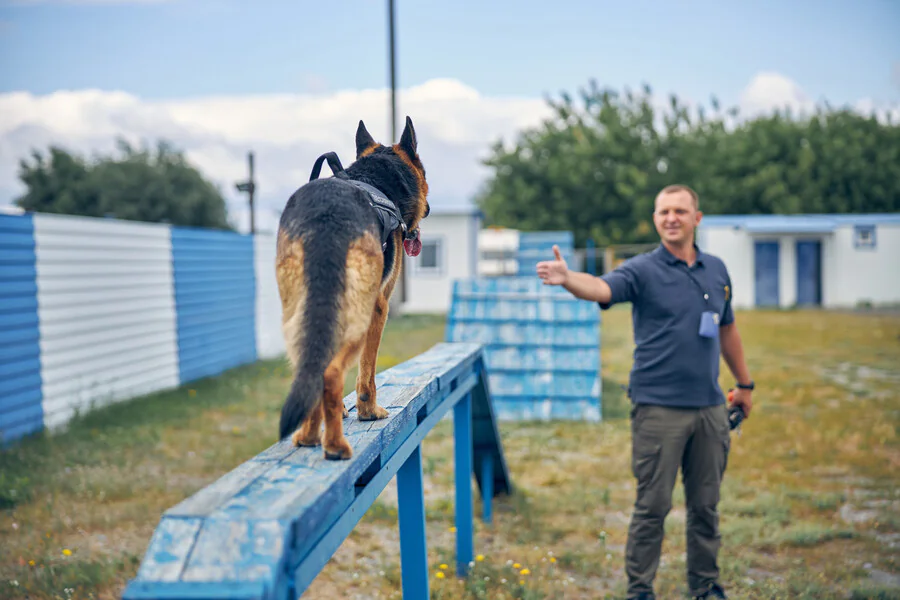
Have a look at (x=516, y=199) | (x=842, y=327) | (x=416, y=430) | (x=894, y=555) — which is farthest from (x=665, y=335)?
(x=516, y=199)

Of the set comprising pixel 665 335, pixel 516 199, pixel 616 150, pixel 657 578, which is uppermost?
pixel 616 150

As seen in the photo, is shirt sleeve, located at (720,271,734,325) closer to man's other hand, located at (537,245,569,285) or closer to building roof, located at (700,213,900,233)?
man's other hand, located at (537,245,569,285)

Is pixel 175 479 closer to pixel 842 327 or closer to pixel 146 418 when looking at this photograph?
pixel 146 418

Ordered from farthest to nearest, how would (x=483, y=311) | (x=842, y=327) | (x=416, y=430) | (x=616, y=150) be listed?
(x=616, y=150) < (x=842, y=327) < (x=483, y=311) < (x=416, y=430)

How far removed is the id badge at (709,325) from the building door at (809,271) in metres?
25.1

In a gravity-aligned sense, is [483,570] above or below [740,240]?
below

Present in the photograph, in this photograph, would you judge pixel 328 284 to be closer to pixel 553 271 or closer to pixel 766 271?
pixel 553 271

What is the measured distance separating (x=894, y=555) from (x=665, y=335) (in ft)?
8.13

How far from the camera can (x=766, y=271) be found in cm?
2609

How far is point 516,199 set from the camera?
36.5 metres

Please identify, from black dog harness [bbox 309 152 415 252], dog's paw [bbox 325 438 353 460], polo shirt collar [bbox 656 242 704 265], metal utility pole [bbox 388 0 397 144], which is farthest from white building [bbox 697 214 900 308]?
dog's paw [bbox 325 438 353 460]

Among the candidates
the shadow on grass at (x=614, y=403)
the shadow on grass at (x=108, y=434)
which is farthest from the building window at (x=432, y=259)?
the shadow on grass at (x=614, y=403)

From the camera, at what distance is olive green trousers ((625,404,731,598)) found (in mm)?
3773

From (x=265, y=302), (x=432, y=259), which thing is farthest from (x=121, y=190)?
(x=265, y=302)
